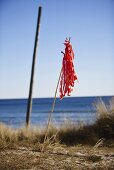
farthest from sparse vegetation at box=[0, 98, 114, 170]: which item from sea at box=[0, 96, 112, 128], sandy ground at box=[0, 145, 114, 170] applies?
sea at box=[0, 96, 112, 128]

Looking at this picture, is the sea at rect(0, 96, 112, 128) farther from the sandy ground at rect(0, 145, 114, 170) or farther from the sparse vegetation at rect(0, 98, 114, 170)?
the sandy ground at rect(0, 145, 114, 170)

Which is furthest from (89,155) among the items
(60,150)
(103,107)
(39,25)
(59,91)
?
(39,25)

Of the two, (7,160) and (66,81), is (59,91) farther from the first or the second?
(7,160)

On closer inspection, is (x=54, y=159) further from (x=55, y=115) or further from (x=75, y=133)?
(x=55, y=115)

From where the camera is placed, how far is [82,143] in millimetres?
9867

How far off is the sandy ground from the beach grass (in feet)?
4.92

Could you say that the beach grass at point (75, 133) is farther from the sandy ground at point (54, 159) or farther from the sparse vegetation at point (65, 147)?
the sandy ground at point (54, 159)

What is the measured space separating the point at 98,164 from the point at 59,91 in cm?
176

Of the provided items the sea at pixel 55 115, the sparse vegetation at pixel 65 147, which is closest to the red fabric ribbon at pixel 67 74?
the sparse vegetation at pixel 65 147

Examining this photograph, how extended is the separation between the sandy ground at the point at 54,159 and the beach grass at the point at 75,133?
1498mm

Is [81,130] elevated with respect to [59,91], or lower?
lower

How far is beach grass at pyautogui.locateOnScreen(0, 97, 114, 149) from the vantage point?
9.85 meters

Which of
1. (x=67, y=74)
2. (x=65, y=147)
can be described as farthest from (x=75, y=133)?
(x=67, y=74)

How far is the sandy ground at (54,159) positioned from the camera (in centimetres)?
643
